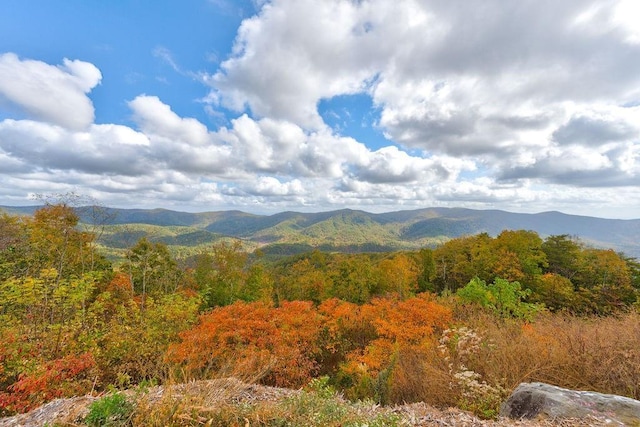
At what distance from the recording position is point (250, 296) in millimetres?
35844

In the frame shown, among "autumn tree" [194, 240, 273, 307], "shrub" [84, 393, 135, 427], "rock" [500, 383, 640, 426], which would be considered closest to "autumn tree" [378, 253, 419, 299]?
"autumn tree" [194, 240, 273, 307]

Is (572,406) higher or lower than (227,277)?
higher

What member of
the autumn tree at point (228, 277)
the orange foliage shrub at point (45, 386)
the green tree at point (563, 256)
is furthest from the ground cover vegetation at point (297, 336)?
the green tree at point (563, 256)

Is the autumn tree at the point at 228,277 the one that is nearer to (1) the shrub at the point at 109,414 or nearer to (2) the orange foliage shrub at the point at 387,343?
(2) the orange foliage shrub at the point at 387,343

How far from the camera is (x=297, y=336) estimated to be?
14578 millimetres

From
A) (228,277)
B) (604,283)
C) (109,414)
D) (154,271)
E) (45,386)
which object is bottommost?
(604,283)

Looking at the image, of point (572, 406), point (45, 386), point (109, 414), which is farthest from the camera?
point (45, 386)

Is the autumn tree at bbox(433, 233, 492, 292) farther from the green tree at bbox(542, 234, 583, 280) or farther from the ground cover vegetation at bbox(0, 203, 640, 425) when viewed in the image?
the green tree at bbox(542, 234, 583, 280)

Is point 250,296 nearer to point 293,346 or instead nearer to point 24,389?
point 293,346

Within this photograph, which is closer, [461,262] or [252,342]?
[252,342]

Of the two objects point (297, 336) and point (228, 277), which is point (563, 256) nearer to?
point (297, 336)

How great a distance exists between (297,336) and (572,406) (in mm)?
11700

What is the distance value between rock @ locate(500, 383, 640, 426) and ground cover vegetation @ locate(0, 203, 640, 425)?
87 centimetres

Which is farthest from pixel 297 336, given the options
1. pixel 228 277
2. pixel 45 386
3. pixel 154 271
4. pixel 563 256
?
pixel 563 256
